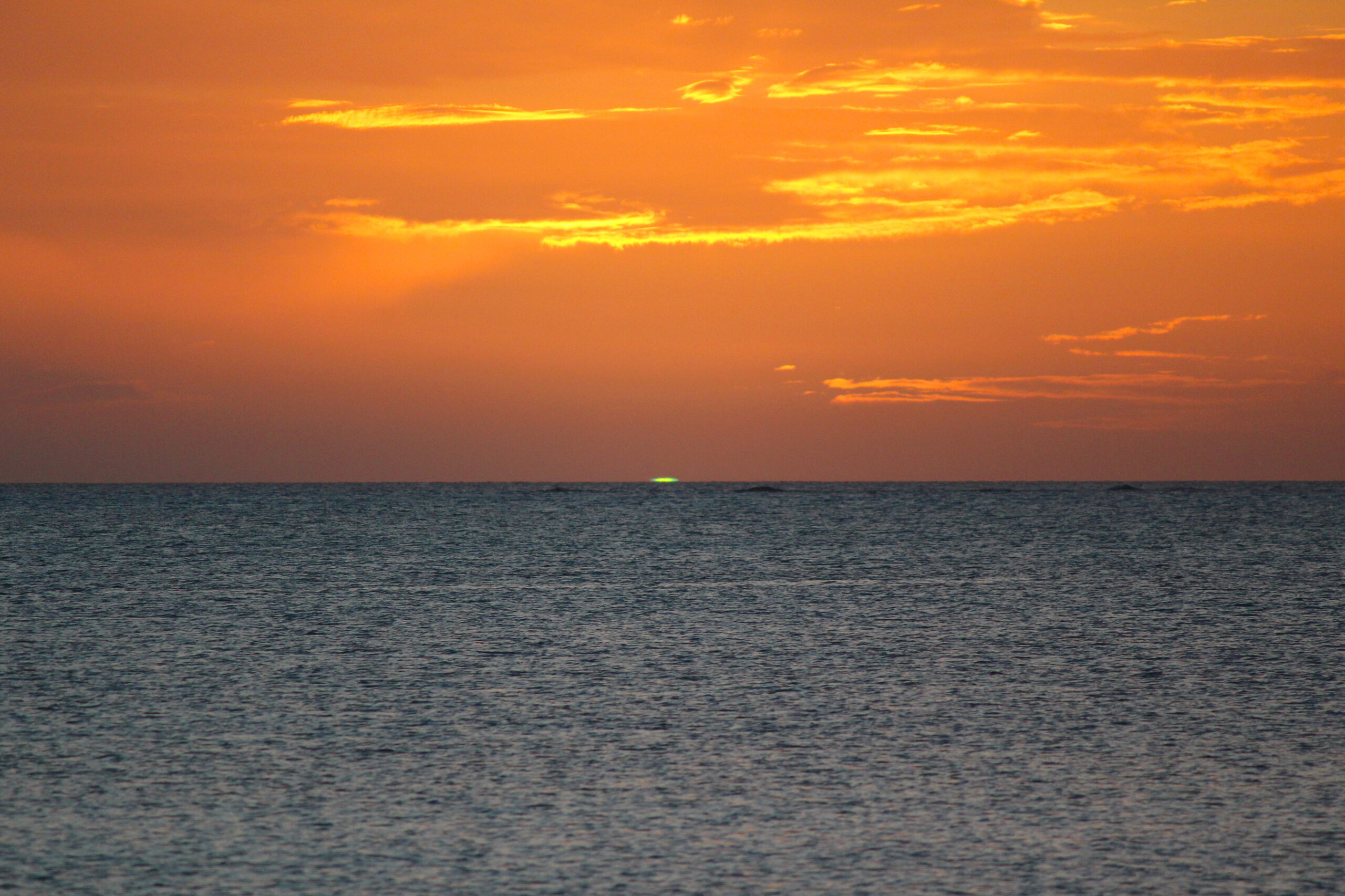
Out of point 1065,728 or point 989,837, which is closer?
point 989,837

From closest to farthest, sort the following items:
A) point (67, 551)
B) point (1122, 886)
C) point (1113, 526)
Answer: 1. point (1122, 886)
2. point (67, 551)
3. point (1113, 526)

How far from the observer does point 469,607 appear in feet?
150

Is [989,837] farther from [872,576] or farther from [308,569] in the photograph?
[308,569]

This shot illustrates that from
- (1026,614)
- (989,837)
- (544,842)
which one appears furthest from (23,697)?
(1026,614)

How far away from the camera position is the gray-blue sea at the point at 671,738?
14.9 metres

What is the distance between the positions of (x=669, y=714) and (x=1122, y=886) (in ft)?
36.4

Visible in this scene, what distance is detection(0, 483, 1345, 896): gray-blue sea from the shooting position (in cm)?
1489

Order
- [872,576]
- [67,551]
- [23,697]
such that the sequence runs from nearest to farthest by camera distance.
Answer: [23,697] < [872,576] < [67,551]

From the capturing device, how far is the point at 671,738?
2186 cm

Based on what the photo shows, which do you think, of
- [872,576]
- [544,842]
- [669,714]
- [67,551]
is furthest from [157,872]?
[67,551]

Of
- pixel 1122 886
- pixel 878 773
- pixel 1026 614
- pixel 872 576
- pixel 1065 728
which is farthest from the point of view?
pixel 872 576

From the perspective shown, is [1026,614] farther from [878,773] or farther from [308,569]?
[308,569]

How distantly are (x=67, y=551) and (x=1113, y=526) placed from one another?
278ft

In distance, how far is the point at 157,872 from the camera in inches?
569
